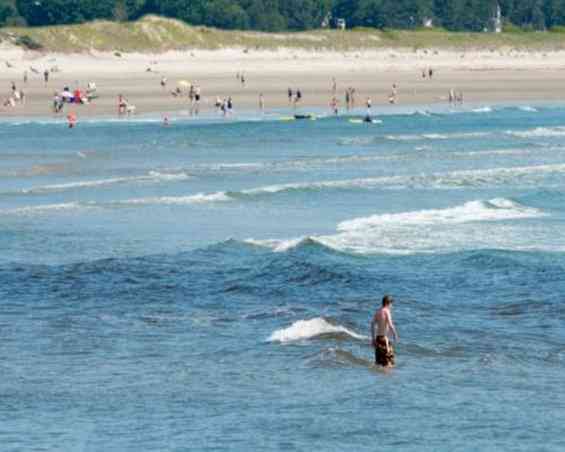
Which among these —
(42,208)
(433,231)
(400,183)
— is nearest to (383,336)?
(433,231)

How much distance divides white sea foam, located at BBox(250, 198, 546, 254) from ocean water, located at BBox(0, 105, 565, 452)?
0.10 meters

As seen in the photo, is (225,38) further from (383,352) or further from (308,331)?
(383,352)

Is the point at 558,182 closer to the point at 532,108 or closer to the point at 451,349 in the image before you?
the point at 451,349

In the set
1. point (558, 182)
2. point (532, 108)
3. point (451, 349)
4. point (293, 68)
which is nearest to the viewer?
point (451, 349)

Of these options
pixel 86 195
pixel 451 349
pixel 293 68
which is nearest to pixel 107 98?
pixel 293 68

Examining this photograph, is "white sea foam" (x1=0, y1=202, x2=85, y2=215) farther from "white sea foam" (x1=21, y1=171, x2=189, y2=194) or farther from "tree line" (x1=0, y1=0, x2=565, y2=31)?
"tree line" (x1=0, y1=0, x2=565, y2=31)

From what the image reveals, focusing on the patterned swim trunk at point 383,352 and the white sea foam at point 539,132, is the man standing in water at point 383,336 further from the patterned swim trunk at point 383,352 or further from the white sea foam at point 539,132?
the white sea foam at point 539,132

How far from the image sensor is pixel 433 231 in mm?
36156

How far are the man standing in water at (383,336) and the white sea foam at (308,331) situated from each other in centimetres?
199

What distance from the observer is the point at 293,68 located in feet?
370

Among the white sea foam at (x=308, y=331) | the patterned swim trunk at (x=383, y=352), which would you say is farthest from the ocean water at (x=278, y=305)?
the patterned swim trunk at (x=383, y=352)

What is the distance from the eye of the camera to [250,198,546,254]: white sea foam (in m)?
33.5

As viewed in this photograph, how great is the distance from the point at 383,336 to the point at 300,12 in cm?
12479

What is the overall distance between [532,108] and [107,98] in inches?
901
